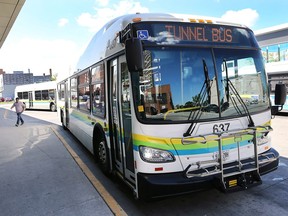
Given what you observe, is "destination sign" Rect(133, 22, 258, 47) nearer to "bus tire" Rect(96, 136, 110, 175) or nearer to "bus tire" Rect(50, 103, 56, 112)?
"bus tire" Rect(96, 136, 110, 175)

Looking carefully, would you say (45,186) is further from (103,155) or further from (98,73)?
(98,73)

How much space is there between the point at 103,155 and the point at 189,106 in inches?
99.5

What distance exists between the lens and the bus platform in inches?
165

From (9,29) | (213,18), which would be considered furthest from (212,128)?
(9,29)

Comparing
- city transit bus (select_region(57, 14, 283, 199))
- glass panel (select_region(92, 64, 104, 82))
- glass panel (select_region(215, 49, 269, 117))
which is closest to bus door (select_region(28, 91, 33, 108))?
glass panel (select_region(92, 64, 104, 82))

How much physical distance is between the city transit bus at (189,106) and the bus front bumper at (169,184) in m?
0.01

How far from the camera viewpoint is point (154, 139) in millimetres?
3523

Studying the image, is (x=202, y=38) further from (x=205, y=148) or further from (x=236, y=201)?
(x=236, y=201)

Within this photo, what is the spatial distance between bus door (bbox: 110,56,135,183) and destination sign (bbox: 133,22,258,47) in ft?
2.06

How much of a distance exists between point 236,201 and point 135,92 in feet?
7.49

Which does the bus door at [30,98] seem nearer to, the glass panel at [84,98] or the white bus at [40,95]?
the white bus at [40,95]

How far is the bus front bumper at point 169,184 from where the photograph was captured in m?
3.44

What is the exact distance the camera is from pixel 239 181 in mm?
3646

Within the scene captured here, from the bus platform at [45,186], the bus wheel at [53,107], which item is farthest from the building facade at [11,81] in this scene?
the bus platform at [45,186]
